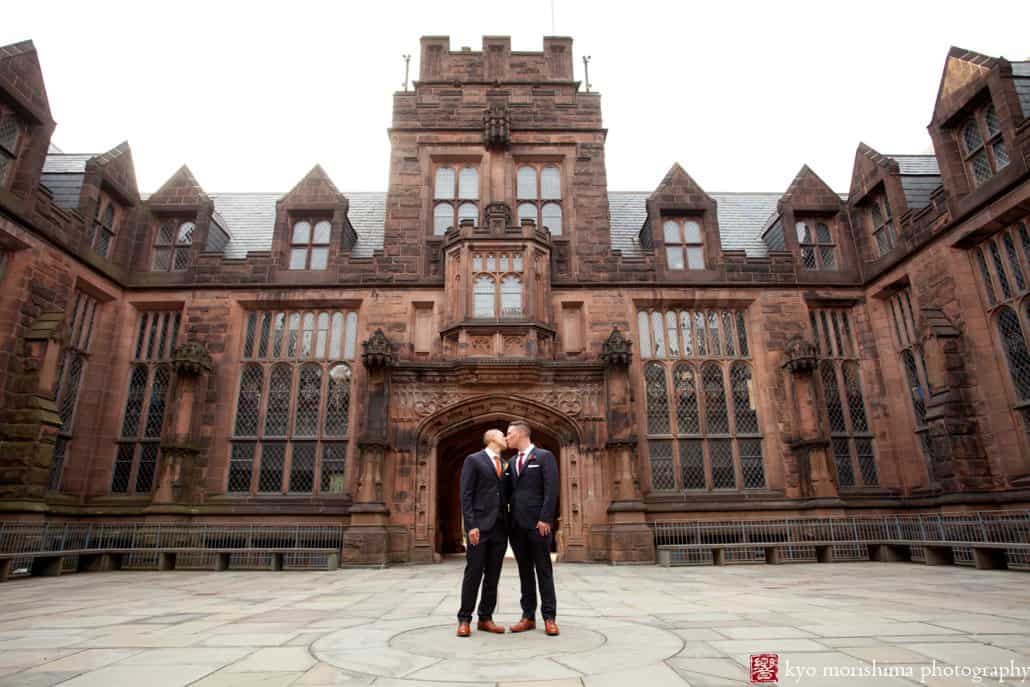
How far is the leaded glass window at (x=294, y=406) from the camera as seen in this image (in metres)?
14.3

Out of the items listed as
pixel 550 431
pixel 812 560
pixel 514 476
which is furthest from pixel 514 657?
pixel 812 560

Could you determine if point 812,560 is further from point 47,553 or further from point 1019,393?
point 47,553

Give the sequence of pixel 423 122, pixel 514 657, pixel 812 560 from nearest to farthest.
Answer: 1. pixel 514 657
2. pixel 812 560
3. pixel 423 122

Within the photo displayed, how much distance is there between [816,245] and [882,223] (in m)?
1.72

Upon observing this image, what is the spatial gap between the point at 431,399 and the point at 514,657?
10588mm

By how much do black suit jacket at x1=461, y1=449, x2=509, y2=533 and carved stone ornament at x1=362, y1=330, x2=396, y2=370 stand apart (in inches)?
355

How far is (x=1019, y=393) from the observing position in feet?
38.6

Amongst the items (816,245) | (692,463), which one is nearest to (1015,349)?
(816,245)

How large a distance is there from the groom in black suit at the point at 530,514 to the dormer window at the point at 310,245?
12524 millimetres

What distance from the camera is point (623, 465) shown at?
13320mm

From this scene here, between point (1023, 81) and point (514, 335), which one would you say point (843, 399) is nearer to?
point (1023, 81)

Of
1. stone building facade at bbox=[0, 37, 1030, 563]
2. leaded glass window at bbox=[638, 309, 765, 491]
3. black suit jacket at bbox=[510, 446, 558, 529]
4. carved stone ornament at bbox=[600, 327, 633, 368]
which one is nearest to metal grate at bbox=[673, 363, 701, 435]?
leaded glass window at bbox=[638, 309, 765, 491]

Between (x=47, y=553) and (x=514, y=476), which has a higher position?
(x=514, y=476)

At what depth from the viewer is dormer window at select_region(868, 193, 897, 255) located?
15758mm
